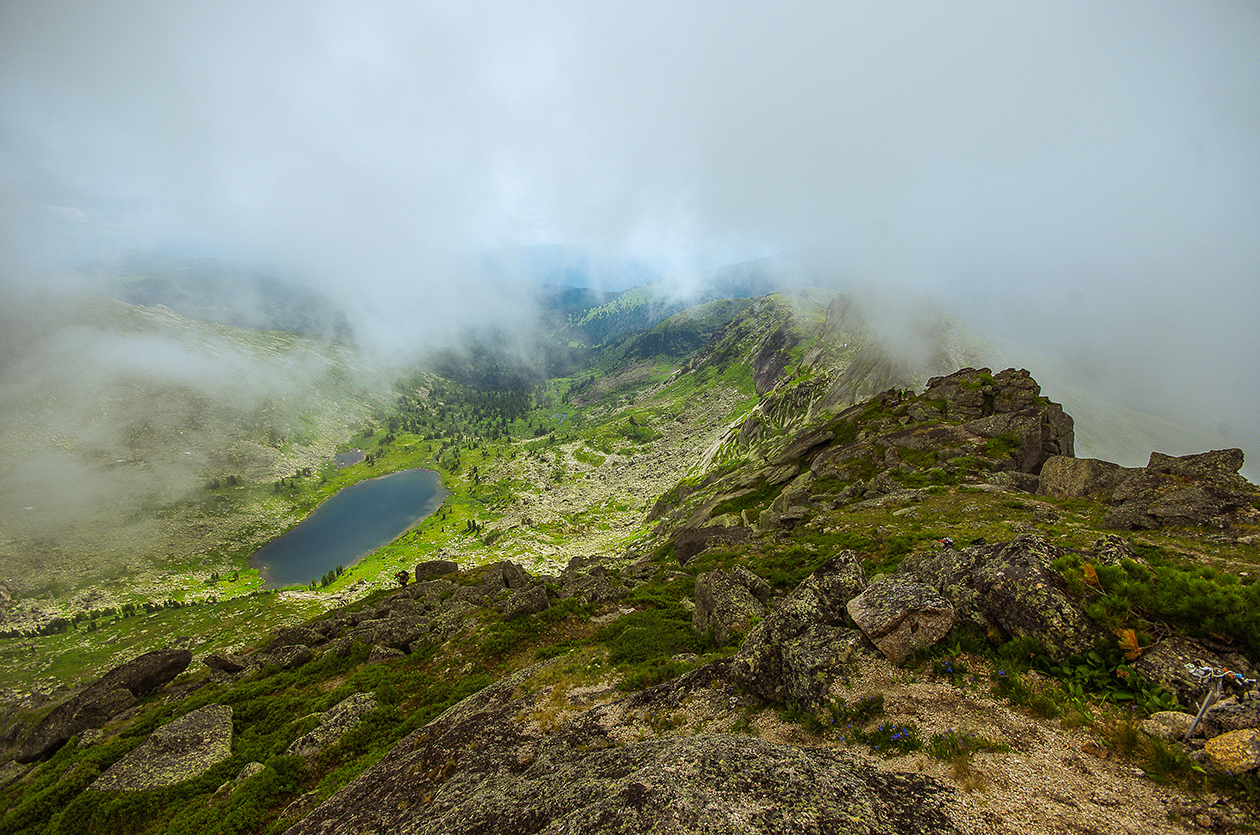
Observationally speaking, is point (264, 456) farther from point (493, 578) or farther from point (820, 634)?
point (820, 634)

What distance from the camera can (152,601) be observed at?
362 feet

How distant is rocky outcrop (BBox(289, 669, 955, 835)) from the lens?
705 centimetres

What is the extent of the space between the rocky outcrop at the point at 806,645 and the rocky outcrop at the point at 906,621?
0.49 m

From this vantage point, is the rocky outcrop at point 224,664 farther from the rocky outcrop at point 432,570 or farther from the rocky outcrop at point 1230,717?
the rocky outcrop at point 1230,717

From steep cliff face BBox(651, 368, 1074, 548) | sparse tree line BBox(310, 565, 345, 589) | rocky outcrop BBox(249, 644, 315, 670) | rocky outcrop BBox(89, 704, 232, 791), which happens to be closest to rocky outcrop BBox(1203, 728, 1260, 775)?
rocky outcrop BBox(89, 704, 232, 791)

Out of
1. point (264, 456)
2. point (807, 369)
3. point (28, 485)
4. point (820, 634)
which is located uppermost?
point (807, 369)

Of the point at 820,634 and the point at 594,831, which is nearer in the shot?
the point at 594,831

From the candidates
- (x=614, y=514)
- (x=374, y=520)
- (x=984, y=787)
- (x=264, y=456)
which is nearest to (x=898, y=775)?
(x=984, y=787)

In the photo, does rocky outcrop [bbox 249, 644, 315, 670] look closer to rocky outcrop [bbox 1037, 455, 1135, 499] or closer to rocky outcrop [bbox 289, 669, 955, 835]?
rocky outcrop [bbox 289, 669, 955, 835]

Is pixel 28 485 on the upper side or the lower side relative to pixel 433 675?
Answer: lower

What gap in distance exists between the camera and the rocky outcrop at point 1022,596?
938 centimetres

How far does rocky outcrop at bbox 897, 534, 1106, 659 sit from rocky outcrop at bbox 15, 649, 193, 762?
42.8 metres

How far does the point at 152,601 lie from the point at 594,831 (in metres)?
170

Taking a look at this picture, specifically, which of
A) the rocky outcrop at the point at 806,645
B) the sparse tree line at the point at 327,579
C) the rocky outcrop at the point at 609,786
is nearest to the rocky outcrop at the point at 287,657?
the rocky outcrop at the point at 609,786
